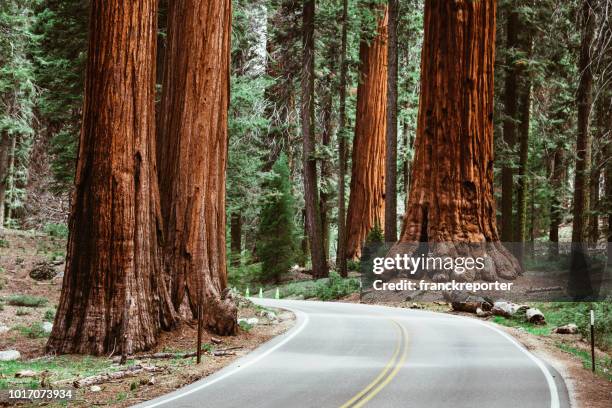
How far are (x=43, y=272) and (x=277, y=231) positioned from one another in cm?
1223

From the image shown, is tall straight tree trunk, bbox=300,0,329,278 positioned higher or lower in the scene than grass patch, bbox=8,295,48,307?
higher

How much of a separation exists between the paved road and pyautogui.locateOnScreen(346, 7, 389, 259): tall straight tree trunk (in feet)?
49.0

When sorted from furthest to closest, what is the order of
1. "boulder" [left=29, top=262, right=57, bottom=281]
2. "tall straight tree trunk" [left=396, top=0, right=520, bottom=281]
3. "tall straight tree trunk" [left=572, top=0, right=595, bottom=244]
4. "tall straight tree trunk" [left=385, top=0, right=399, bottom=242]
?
"tall straight tree trunk" [left=385, top=0, right=399, bottom=242]
"boulder" [left=29, top=262, right=57, bottom=281]
"tall straight tree trunk" [left=396, top=0, right=520, bottom=281]
"tall straight tree trunk" [left=572, top=0, right=595, bottom=244]

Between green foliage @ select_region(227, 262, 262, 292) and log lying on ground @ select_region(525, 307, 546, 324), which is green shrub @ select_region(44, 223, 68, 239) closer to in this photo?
green foliage @ select_region(227, 262, 262, 292)

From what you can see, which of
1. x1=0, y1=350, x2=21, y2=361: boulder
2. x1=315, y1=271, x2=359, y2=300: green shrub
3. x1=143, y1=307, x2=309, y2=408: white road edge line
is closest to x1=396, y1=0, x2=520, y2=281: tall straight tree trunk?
x1=143, y1=307, x2=309, y2=408: white road edge line

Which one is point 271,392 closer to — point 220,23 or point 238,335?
point 238,335

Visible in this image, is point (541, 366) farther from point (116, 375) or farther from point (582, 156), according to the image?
point (582, 156)

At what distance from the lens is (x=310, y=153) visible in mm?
30750

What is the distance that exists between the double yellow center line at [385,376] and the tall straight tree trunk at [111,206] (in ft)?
14.8

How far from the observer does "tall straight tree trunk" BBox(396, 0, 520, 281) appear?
22.0m

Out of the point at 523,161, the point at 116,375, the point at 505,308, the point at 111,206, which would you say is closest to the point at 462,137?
the point at 505,308

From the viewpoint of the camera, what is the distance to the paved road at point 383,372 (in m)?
9.85

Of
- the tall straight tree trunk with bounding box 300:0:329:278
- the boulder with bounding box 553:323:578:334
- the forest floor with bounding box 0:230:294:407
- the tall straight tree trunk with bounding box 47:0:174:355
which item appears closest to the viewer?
the forest floor with bounding box 0:230:294:407

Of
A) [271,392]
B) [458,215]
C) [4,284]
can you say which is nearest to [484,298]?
[458,215]
